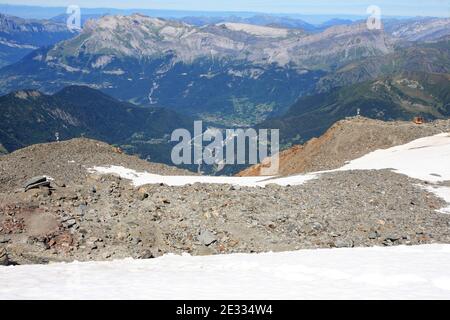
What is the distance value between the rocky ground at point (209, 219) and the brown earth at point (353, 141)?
22.3m

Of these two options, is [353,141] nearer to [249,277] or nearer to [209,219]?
[209,219]

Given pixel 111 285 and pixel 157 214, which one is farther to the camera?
pixel 157 214

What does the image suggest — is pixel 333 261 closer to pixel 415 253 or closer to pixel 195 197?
pixel 415 253

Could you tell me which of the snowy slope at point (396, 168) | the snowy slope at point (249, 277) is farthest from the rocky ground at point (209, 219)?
the snowy slope at point (396, 168)

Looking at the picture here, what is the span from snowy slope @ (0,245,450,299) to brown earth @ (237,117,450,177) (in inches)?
1358

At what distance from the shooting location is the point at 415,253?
63.2 feet

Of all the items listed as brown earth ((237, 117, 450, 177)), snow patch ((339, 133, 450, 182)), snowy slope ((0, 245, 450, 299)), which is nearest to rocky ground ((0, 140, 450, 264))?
snowy slope ((0, 245, 450, 299))

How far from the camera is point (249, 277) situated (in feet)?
53.5

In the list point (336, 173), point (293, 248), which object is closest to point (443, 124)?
point (336, 173)

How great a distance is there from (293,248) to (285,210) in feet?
17.2

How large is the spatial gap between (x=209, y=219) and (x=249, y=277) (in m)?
9.29

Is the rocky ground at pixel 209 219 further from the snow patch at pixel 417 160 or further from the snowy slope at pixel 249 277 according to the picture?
the snow patch at pixel 417 160

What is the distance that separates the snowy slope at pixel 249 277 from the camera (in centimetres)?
1423

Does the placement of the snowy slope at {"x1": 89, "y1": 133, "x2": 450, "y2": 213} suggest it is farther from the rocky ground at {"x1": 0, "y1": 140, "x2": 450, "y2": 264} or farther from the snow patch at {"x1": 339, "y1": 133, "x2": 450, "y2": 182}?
the rocky ground at {"x1": 0, "y1": 140, "x2": 450, "y2": 264}
